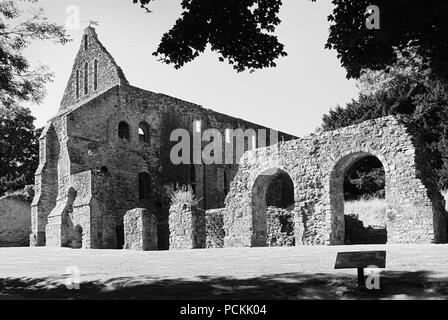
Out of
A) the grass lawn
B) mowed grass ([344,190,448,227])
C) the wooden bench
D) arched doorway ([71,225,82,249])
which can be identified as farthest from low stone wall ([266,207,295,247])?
the wooden bench

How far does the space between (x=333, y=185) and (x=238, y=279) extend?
10419mm

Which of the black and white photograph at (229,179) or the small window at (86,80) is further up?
the small window at (86,80)

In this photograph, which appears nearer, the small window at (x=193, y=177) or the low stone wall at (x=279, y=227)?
the low stone wall at (x=279, y=227)

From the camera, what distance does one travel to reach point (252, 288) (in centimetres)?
902

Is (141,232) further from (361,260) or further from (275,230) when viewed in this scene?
(361,260)

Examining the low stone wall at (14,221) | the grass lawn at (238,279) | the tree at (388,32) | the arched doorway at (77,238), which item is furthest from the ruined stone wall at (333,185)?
the low stone wall at (14,221)

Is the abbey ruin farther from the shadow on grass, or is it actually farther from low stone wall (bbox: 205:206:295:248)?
the shadow on grass

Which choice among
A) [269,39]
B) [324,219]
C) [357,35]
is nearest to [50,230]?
[324,219]

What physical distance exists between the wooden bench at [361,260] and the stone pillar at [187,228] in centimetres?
1278

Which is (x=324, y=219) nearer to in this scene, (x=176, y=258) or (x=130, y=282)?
(x=176, y=258)

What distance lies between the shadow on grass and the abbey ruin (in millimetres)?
8672

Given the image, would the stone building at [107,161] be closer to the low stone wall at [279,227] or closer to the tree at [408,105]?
the low stone wall at [279,227]

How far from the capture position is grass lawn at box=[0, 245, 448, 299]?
8.51m

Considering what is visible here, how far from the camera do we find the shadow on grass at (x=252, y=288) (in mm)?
8289
